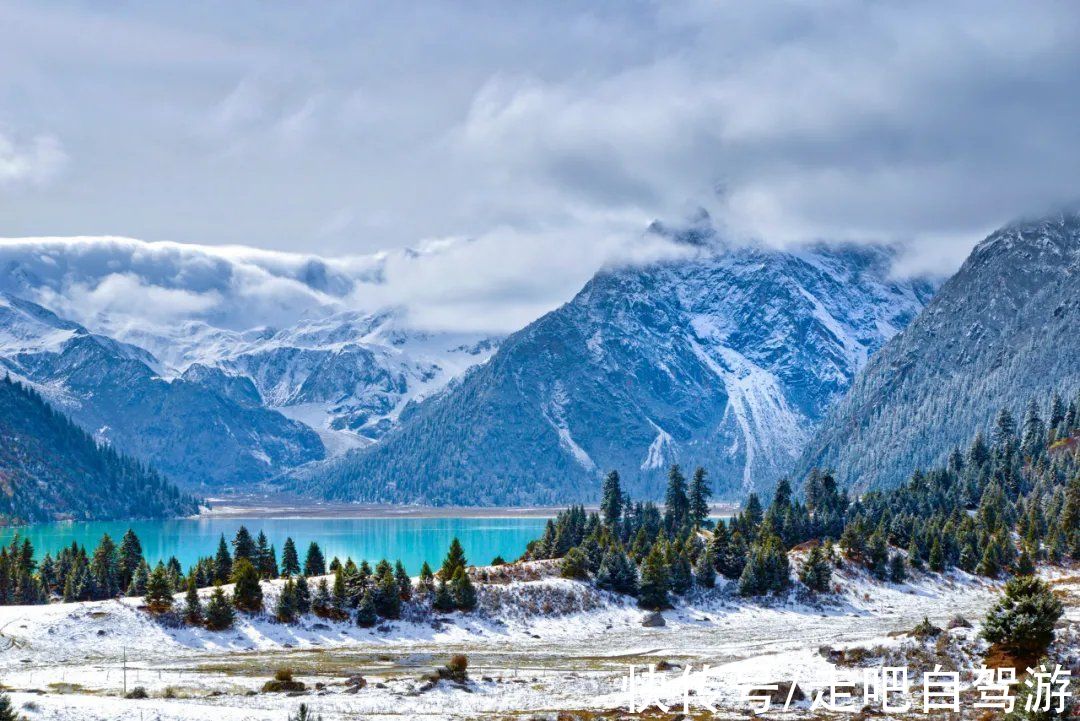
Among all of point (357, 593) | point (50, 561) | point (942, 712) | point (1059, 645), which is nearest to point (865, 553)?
point (357, 593)

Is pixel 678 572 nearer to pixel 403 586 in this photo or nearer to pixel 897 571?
pixel 897 571

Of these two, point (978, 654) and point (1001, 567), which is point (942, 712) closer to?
point (978, 654)

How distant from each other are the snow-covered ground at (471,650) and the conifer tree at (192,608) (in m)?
1.41

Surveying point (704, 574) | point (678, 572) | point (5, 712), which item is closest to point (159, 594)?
point (5, 712)

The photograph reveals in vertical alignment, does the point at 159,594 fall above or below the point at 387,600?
above

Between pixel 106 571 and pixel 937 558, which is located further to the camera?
pixel 937 558

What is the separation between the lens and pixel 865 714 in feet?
196

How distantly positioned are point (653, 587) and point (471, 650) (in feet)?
112

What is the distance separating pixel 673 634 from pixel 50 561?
87230mm

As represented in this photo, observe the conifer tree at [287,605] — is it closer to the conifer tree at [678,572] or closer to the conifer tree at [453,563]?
the conifer tree at [453,563]

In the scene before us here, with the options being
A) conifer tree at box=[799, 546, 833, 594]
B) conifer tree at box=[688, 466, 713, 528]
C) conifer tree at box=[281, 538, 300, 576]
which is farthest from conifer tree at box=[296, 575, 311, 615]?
conifer tree at box=[688, 466, 713, 528]

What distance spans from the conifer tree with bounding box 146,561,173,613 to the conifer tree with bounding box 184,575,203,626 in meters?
1.69

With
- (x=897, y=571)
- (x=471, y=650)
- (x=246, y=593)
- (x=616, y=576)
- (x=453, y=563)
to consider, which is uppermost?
(x=453, y=563)

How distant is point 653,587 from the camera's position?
126 metres
